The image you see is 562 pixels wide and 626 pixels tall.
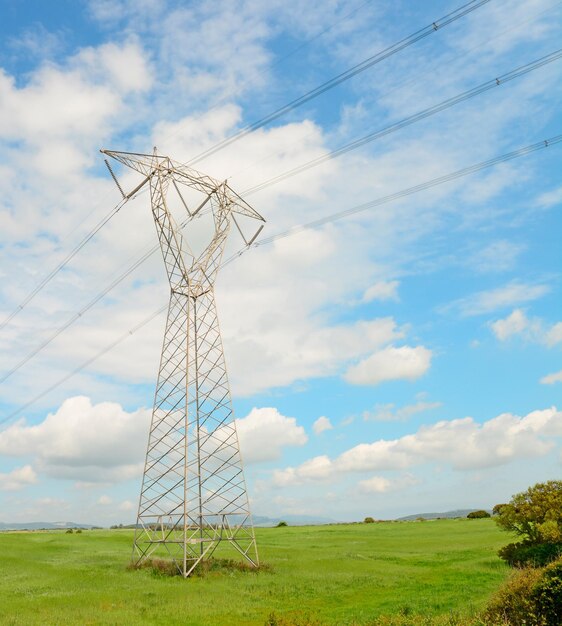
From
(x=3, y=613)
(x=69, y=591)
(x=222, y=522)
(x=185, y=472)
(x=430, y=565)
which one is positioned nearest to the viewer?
(x=3, y=613)

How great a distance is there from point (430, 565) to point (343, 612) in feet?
66.4

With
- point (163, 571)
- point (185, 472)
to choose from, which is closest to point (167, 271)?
point (185, 472)

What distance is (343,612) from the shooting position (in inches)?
1043

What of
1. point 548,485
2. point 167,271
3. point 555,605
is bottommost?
point 555,605

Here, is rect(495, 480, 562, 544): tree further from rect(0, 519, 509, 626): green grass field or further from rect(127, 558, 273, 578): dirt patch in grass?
rect(127, 558, 273, 578): dirt patch in grass

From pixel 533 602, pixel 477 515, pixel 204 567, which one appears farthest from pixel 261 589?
pixel 477 515

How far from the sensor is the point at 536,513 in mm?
37406

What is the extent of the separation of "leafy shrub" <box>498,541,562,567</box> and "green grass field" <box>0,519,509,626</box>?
40.8 inches

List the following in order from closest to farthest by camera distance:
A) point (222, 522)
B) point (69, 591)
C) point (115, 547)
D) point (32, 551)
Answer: point (69, 591)
point (222, 522)
point (32, 551)
point (115, 547)

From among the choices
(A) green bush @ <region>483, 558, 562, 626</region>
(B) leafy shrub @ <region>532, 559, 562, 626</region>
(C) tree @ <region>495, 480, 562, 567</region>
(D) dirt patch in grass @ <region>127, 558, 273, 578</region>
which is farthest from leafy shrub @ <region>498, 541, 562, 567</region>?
(D) dirt patch in grass @ <region>127, 558, 273, 578</region>

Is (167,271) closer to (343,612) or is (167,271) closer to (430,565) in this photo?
(343,612)

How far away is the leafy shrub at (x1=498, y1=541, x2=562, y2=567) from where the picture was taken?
30.4 meters

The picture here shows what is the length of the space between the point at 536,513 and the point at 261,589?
19705 mm

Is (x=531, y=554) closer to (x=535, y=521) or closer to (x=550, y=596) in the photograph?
(x=535, y=521)
